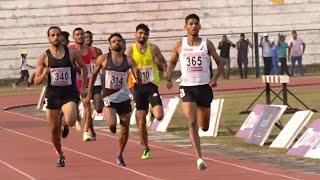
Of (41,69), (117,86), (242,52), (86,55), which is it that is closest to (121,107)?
(117,86)

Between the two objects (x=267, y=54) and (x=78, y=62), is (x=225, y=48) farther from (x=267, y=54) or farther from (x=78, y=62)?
(x=78, y=62)

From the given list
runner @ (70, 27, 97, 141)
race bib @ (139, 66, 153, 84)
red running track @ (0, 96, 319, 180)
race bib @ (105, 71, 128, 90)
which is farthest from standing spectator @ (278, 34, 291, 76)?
race bib @ (105, 71, 128, 90)

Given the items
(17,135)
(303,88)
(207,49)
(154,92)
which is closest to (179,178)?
(207,49)

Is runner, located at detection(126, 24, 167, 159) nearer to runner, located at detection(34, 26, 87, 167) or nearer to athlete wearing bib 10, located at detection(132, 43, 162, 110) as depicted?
athlete wearing bib 10, located at detection(132, 43, 162, 110)

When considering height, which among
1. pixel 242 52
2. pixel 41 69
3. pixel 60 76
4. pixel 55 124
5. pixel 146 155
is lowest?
pixel 242 52

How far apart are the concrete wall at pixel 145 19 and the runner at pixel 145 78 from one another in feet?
112

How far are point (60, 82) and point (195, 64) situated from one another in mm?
2085

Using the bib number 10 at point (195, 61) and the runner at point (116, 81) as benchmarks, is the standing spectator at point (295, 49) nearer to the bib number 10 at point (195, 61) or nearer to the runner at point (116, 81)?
the runner at point (116, 81)

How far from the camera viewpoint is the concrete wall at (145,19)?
52.2 metres

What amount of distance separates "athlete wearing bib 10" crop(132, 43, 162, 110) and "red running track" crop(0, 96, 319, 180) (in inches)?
35.8

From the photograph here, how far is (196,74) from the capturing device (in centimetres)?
1584

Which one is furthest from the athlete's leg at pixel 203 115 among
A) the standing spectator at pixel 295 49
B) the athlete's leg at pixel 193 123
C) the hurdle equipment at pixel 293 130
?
the standing spectator at pixel 295 49

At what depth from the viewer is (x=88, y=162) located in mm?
17078

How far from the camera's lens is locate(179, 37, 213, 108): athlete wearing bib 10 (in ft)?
51.9
